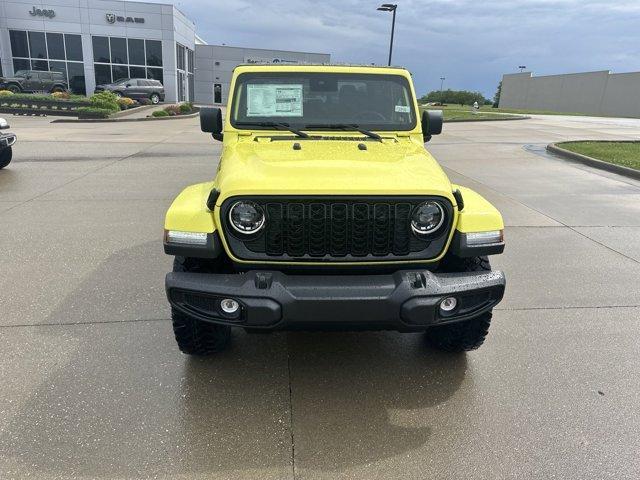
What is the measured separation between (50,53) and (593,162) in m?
37.6

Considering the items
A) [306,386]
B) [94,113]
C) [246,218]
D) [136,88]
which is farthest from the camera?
[136,88]

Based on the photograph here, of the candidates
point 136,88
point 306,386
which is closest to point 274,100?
point 306,386

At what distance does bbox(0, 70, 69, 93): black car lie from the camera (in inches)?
1241

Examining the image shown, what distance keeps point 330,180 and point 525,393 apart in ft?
5.86

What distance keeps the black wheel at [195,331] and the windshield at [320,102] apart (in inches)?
55.8

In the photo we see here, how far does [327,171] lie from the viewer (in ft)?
9.23

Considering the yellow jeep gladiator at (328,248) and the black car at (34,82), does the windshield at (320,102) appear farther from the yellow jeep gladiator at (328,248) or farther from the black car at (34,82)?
the black car at (34,82)

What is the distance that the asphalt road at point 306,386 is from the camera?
2469 mm

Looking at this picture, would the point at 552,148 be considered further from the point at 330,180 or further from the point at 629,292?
the point at 330,180

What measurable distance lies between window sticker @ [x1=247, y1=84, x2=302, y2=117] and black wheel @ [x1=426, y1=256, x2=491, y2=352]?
1.74 metres

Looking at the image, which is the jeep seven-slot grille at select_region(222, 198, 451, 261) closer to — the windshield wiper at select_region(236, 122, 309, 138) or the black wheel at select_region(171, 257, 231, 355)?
the black wheel at select_region(171, 257, 231, 355)

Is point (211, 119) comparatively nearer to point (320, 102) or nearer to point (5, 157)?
point (320, 102)

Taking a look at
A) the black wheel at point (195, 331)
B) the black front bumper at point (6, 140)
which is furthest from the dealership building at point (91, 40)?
the black wheel at point (195, 331)

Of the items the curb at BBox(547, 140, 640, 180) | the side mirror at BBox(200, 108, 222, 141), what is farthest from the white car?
the curb at BBox(547, 140, 640, 180)
